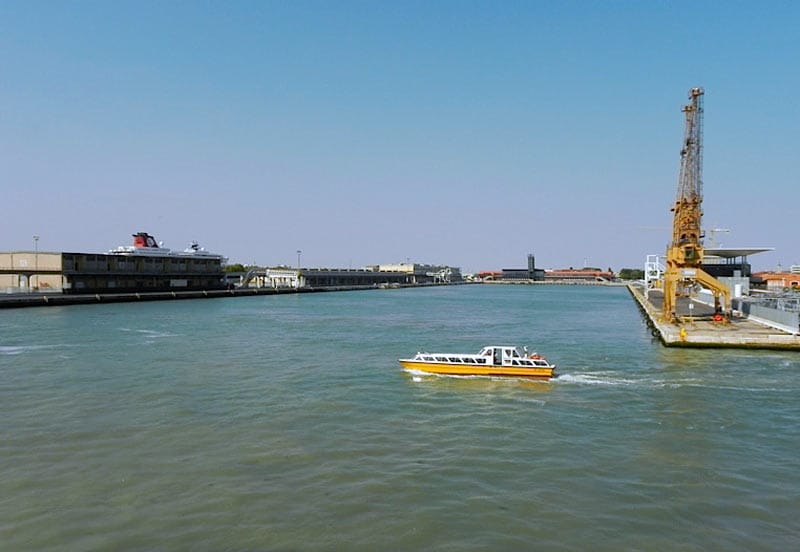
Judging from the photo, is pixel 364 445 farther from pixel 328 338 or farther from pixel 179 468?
pixel 328 338

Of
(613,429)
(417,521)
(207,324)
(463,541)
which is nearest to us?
(463,541)

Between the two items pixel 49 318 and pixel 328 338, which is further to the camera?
pixel 49 318

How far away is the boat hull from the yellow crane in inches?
961

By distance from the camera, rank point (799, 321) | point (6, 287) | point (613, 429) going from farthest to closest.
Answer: point (6, 287) < point (799, 321) < point (613, 429)

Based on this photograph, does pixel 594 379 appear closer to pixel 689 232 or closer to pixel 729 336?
pixel 729 336

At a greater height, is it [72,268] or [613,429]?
[72,268]

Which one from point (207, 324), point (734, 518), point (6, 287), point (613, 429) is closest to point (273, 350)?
point (207, 324)

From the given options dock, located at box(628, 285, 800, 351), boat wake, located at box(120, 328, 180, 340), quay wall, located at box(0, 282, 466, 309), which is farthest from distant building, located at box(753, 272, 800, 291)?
boat wake, located at box(120, 328, 180, 340)

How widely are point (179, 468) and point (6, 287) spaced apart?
76218 millimetres

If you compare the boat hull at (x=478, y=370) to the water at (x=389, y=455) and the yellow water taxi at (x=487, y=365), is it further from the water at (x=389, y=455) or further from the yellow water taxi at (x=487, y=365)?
the water at (x=389, y=455)

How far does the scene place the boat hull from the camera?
24.7 meters

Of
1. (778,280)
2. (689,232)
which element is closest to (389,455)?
(689,232)

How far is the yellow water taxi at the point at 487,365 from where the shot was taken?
24812 mm

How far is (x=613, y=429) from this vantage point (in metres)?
17.4
